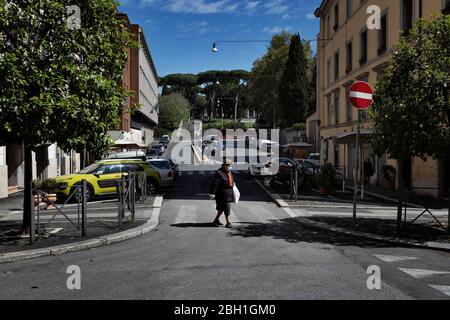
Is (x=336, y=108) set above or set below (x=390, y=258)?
above

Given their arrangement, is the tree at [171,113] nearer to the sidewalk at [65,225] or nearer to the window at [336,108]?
the window at [336,108]

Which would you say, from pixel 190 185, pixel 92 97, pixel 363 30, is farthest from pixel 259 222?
pixel 363 30

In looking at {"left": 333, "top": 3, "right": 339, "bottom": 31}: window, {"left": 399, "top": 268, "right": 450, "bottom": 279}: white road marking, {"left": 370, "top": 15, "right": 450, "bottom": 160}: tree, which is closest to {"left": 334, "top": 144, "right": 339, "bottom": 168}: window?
{"left": 333, "top": 3, "right": 339, "bottom": 31}: window

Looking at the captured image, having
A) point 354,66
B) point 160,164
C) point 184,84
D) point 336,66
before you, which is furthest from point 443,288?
point 184,84

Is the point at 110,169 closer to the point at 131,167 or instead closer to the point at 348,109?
the point at 131,167

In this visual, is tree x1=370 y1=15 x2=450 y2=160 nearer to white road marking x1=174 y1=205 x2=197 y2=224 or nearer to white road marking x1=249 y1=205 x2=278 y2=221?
white road marking x1=249 y1=205 x2=278 y2=221

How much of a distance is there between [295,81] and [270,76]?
20.0ft

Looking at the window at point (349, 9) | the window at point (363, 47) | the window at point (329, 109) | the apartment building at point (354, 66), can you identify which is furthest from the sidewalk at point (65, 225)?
the window at point (329, 109)

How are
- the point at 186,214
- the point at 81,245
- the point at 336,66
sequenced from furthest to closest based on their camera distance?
the point at 336,66 → the point at 186,214 → the point at 81,245

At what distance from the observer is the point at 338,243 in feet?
29.9

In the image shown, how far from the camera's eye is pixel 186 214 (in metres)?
13.4

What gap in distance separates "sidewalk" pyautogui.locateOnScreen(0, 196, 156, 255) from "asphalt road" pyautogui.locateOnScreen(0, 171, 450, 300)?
78cm
